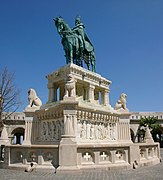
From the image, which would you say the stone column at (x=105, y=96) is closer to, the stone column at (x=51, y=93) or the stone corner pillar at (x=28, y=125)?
the stone column at (x=51, y=93)

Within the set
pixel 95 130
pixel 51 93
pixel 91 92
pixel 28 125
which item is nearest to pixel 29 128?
pixel 28 125

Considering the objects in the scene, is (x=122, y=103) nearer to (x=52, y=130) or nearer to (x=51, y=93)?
(x=51, y=93)

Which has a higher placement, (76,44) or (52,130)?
(76,44)

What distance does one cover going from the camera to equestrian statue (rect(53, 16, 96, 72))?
1541 cm

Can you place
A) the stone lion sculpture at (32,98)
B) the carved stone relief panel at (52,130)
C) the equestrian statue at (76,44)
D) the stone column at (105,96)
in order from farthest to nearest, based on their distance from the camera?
the stone column at (105,96)
the equestrian statue at (76,44)
the stone lion sculpture at (32,98)
the carved stone relief panel at (52,130)

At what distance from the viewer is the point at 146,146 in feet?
43.1

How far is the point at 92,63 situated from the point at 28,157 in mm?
8968

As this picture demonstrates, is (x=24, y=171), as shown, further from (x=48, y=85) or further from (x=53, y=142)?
(x=48, y=85)

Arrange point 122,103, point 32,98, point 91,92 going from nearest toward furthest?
point 32,98 → point 91,92 → point 122,103

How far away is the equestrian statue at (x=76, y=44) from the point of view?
15406 millimetres

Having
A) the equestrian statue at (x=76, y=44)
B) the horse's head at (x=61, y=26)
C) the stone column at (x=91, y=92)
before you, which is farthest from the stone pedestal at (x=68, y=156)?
the horse's head at (x=61, y=26)

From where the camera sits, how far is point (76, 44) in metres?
15.6

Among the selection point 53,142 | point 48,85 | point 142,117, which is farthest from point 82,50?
point 142,117

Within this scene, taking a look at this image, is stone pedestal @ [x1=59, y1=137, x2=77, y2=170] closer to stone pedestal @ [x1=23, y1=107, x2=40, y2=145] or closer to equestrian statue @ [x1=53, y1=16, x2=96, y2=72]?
stone pedestal @ [x1=23, y1=107, x2=40, y2=145]
